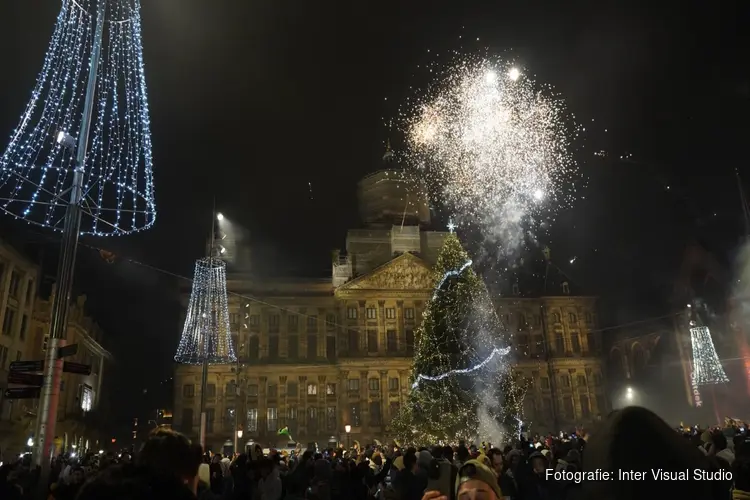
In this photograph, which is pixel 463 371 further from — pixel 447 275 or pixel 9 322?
pixel 9 322

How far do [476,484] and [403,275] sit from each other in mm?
58709

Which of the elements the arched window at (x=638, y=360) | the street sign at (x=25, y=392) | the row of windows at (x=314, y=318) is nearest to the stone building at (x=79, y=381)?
the row of windows at (x=314, y=318)

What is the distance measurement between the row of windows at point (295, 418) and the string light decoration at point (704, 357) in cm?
2892

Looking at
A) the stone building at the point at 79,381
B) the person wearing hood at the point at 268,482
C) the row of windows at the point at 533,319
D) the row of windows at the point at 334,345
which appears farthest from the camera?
the row of windows at the point at 533,319

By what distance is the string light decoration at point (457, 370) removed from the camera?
2914 cm

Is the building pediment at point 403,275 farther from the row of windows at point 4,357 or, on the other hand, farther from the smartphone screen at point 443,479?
the smartphone screen at point 443,479

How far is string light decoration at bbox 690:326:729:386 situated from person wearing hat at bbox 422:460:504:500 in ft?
146

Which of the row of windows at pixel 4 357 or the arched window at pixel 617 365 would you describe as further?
the arched window at pixel 617 365

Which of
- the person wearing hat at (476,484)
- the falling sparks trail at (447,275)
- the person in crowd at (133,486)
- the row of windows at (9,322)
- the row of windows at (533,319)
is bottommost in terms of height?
the person wearing hat at (476,484)

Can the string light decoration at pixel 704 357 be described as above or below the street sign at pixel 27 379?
above

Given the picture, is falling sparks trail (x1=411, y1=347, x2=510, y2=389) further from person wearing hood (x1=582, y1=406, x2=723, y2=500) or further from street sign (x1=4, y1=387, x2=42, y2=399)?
person wearing hood (x1=582, y1=406, x2=723, y2=500)

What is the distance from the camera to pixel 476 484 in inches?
125

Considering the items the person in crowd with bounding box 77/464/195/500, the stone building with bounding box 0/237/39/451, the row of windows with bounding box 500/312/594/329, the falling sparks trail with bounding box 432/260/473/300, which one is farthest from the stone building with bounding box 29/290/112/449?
the row of windows with bounding box 500/312/594/329

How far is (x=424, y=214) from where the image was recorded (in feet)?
236
